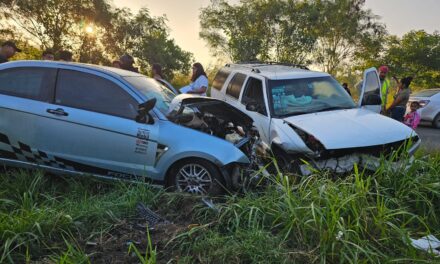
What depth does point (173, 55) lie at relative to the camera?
63.7ft

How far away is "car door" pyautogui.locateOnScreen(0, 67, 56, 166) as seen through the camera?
4.91 m

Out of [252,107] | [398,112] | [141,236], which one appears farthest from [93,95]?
[398,112]

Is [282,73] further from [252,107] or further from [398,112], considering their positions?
[398,112]

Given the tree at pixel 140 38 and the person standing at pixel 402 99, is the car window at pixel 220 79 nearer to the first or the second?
the person standing at pixel 402 99

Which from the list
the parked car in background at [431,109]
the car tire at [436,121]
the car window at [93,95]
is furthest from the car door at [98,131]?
the car tire at [436,121]

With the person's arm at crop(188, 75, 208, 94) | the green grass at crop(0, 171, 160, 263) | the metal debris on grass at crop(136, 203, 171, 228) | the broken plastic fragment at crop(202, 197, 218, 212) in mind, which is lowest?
the green grass at crop(0, 171, 160, 263)

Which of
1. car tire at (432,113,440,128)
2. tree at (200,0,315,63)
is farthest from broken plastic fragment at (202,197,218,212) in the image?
tree at (200,0,315,63)

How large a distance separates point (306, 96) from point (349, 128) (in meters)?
1.31

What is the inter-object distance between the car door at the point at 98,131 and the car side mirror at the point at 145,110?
6cm

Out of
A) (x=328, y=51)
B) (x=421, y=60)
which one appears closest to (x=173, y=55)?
(x=328, y=51)

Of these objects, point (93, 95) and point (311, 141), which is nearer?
point (93, 95)

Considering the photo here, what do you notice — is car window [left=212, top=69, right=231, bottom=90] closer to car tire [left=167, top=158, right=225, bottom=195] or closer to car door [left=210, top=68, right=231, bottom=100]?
car door [left=210, top=68, right=231, bottom=100]

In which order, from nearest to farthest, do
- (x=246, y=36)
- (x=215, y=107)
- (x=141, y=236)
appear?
1. (x=141, y=236)
2. (x=215, y=107)
3. (x=246, y=36)

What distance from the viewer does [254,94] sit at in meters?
6.70
